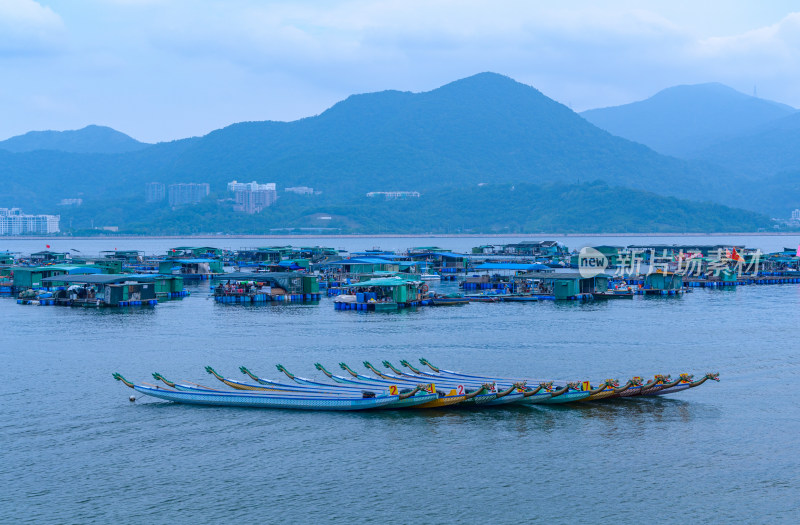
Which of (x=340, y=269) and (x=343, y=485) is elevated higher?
(x=340, y=269)

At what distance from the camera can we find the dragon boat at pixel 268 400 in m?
32.7

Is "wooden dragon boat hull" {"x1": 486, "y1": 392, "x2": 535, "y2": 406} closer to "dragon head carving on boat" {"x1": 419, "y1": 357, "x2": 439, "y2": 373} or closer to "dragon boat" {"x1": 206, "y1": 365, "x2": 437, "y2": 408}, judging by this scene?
"dragon boat" {"x1": 206, "y1": 365, "x2": 437, "y2": 408}

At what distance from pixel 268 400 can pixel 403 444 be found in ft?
21.2

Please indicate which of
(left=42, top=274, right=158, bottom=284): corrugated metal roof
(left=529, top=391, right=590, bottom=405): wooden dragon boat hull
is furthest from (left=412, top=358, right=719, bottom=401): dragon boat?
(left=42, top=274, right=158, bottom=284): corrugated metal roof

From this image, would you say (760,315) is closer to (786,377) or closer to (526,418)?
(786,377)

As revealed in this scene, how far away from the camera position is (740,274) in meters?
96.9

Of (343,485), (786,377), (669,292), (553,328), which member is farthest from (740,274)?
(343,485)

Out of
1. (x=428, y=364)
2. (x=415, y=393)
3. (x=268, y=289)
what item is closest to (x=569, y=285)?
→ (x=268, y=289)

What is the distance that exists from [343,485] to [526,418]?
8894 millimetres

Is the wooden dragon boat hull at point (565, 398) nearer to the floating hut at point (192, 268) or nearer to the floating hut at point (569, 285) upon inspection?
the floating hut at point (569, 285)

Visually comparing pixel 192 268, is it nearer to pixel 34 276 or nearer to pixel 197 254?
pixel 197 254

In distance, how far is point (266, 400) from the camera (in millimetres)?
33281

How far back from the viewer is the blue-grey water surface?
24.2m

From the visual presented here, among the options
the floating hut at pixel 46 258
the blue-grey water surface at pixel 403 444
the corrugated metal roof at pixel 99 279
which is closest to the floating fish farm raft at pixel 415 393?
the blue-grey water surface at pixel 403 444
